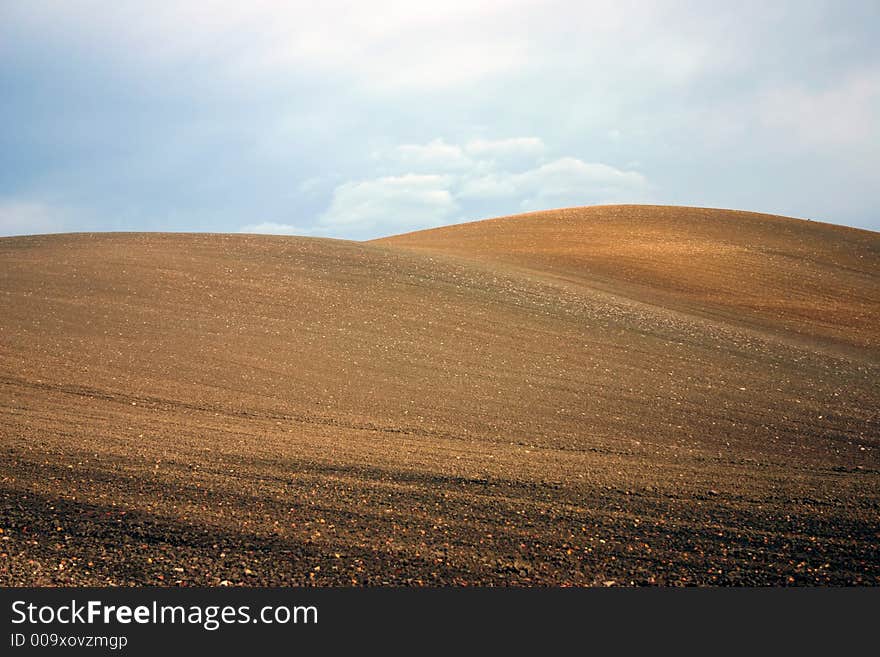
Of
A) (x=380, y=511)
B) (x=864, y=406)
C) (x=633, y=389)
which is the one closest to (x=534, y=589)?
(x=380, y=511)

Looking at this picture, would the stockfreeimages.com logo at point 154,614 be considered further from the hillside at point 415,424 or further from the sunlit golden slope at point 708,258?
the sunlit golden slope at point 708,258

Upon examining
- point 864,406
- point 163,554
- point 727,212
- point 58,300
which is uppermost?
point 727,212

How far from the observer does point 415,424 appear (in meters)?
12.4

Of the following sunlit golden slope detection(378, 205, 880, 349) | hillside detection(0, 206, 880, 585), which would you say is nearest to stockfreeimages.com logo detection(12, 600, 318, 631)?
hillside detection(0, 206, 880, 585)

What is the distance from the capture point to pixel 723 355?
63.0 feet

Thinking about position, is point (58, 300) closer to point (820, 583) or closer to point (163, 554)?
point (163, 554)

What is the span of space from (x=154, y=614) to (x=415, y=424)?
726 centimetres

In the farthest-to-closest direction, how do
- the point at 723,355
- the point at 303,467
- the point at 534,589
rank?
the point at 723,355 < the point at 303,467 < the point at 534,589

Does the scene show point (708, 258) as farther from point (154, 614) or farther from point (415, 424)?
point (154, 614)

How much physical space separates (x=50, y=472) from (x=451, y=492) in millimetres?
4963

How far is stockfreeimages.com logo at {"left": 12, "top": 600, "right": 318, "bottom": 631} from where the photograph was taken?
5254 mm

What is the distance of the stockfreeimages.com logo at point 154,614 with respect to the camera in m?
5.25

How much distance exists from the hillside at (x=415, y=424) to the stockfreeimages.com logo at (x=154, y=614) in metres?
0.44

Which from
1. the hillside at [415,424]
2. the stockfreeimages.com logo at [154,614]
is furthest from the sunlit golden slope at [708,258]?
the stockfreeimages.com logo at [154,614]
